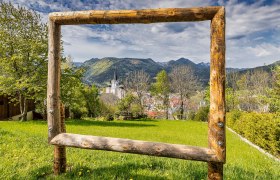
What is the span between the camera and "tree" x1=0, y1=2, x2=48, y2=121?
22.9 metres

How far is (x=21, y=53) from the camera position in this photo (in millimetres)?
23469

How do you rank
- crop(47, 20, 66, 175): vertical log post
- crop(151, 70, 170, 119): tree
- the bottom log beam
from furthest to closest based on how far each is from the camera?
crop(151, 70, 170, 119): tree < crop(47, 20, 66, 175): vertical log post < the bottom log beam

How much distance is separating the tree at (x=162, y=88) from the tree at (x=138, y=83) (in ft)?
8.17

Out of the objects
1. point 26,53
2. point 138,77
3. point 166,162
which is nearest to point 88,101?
point 138,77

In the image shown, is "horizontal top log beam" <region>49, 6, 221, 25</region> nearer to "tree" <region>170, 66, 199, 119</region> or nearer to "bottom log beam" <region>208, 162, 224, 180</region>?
"bottom log beam" <region>208, 162, 224, 180</region>

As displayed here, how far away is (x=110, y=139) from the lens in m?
4.61

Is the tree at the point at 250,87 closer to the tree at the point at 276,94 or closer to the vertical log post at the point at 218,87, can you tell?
the tree at the point at 276,94

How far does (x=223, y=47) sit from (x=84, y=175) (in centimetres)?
367

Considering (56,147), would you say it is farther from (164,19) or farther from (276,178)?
(276,178)

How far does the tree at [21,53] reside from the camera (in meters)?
22.9

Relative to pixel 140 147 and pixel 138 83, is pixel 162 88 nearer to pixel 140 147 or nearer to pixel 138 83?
pixel 138 83

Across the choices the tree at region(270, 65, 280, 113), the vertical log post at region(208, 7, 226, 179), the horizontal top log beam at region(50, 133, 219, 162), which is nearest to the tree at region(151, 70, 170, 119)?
the tree at region(270, 65, 280, 113)

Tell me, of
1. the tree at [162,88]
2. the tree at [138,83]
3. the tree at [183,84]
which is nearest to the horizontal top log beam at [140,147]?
the tree at [138,83]

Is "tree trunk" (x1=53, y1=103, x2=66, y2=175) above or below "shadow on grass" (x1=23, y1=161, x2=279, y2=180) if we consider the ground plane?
above
